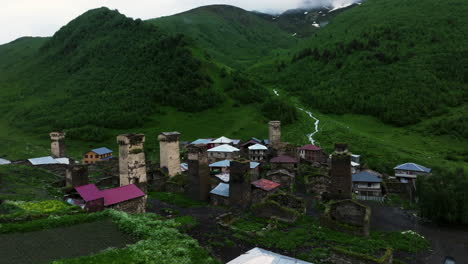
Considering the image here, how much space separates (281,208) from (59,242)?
686 inches

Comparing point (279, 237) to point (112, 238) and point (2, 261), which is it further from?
point (2, 261)

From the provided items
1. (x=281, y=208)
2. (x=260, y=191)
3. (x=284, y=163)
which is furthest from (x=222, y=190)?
(x=284, y=163)

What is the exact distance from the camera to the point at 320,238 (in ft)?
78.5

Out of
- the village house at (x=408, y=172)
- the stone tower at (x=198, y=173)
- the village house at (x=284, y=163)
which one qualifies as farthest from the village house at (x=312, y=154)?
the stone tower at (x=198, y=173)

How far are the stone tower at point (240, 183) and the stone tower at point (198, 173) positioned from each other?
146 inches

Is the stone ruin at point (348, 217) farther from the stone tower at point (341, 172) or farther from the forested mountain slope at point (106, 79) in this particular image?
the forested mountain slope at point (106, 79)

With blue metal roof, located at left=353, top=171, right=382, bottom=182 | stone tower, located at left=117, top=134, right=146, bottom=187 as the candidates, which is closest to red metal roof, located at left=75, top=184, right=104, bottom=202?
stone tower, located at left=117, top=134, right=146, bottom=187

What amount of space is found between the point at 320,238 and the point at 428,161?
38.3m

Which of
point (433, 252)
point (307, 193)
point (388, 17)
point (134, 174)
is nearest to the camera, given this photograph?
point (433, 252)

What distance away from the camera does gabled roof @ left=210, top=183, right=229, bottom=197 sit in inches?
1304

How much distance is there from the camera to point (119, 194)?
87.1 ft

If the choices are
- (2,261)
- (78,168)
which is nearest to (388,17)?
(78,168)

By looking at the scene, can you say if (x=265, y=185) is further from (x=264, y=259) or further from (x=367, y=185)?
(x=264, y=259)

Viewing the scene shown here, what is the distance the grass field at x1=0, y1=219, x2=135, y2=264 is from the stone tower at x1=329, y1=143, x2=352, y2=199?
63.5ft
